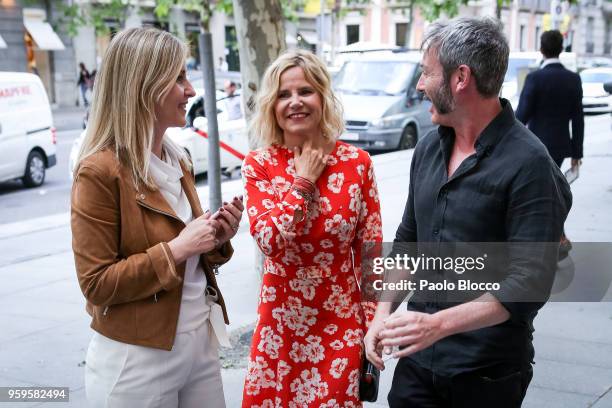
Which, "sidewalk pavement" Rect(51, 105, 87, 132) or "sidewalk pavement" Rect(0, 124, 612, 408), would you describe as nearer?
"sidewalk pavement" Rect(0, 124, 612, 408)

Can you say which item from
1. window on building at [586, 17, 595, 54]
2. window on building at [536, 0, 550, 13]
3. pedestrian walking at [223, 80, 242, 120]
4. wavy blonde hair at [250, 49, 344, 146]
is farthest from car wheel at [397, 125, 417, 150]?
window on building at [586, 17, 595, 54]

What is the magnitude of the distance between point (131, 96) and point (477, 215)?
3.64ft

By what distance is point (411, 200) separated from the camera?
2.68 m

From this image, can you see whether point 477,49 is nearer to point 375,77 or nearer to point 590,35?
point 375,77

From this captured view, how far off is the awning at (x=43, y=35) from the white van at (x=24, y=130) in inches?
775

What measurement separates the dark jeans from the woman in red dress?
38 cm

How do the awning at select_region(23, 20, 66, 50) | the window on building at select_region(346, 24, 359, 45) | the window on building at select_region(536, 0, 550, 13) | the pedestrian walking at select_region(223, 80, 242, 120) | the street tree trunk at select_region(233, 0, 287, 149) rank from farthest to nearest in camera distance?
the window on building at select_region(536, 0, 550, 13) < the window on building at select_region(346, 24, 359, 45) < the awning at select_region(23, 20, 66, 50) < the pedestrian walking at select_region(223, 80, 242, 120) < the street tree trunk at select_region(233, 0, 287, 149)

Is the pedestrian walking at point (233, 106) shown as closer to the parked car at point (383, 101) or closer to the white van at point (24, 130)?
the parked car at point (383, 101)

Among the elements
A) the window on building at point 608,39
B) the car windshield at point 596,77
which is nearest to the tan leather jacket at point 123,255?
the car windshield at point 596,77

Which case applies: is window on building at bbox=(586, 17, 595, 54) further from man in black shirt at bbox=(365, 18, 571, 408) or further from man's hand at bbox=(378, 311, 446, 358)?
man's hand at bbox=(378, 311, 446, 358)

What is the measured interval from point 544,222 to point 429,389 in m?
0.68

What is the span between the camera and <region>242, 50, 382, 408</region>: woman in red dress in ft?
9.30

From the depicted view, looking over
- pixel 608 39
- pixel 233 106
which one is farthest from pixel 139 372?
pixel 608 39

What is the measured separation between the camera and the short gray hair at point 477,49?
2.26 meters
